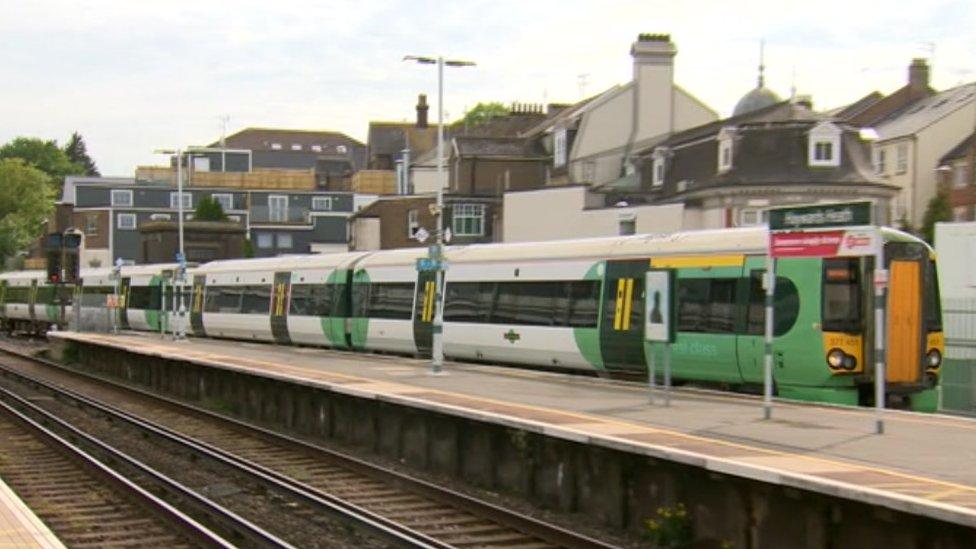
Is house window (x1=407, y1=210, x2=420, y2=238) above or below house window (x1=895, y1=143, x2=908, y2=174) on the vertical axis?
below

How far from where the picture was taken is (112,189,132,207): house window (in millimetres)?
91312

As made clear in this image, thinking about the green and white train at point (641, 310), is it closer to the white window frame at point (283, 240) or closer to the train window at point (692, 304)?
the train window at point (692, 304)

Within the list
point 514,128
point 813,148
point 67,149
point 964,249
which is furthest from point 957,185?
point 67,149

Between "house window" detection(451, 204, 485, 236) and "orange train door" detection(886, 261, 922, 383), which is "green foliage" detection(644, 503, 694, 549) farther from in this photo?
"house window" detection(451, 204, 485, 236)

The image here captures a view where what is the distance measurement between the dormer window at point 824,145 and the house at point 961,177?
8270 mm

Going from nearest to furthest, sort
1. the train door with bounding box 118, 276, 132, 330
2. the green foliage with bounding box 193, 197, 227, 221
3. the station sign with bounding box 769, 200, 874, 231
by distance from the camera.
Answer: the station sign with bounding box 769, 200, 874, 231
the train door with bounding box 118, 276, 132, 330
the green foliage with bounding box 193, 197, 227, 221

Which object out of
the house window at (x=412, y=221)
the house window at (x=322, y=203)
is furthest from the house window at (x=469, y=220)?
the house window at (x=322, y=203)

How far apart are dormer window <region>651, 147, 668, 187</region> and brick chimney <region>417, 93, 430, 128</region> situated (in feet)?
170

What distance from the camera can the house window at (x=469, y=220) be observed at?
64750 millimetres

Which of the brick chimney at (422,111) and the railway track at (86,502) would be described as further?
the brick chimney at (422,111)

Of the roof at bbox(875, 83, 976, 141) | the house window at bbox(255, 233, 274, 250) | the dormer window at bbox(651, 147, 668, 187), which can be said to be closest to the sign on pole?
the dormer window at bbox(651, 147, 668, 187)

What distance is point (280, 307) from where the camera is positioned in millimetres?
36406

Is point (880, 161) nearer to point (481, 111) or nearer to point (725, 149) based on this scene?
point (725, 149)

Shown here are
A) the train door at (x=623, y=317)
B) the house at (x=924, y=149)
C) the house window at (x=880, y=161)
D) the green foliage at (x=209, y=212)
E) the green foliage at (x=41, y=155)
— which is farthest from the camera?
the green foliage at (x=41, y=155)
